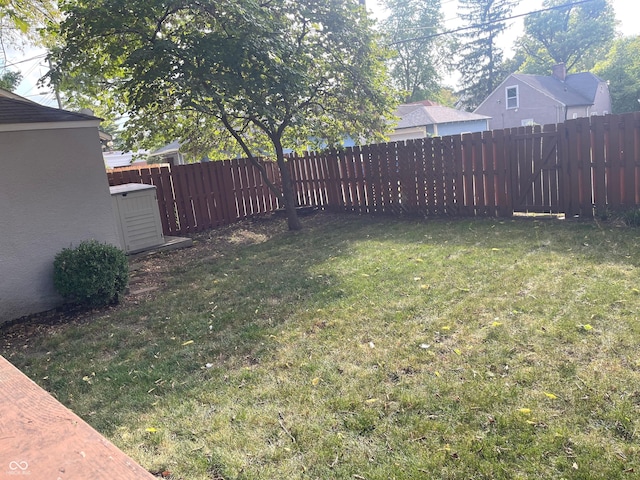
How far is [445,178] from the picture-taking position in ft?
29.6

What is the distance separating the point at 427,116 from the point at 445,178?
1759 cm

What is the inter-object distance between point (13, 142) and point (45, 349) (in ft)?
9.06

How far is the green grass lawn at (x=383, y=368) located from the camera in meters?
2.46

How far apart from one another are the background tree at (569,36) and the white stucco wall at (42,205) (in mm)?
46757

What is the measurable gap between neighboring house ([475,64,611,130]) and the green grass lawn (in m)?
27.1

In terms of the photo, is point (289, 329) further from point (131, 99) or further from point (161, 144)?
point (161, 144)

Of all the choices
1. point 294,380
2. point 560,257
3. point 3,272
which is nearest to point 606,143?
point 560,257

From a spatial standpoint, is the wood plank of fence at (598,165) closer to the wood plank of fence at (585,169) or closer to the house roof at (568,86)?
the wood plank of fence at (585,169)

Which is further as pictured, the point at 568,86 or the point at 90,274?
the point at 568,86

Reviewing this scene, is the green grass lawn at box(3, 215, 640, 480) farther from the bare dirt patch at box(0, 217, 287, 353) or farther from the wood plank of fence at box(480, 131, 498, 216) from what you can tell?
the wood plank of fence at box(480, 131, 498, 216)

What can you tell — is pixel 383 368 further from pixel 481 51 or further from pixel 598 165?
pixel 481 51

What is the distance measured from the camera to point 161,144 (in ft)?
33.5

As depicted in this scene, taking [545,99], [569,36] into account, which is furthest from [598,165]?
[569,36]

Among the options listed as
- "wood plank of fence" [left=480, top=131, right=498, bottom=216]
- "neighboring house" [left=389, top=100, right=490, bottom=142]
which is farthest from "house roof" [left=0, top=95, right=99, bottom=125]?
"neighboring house" [left=389, top=100, right=490, bottom=142]
